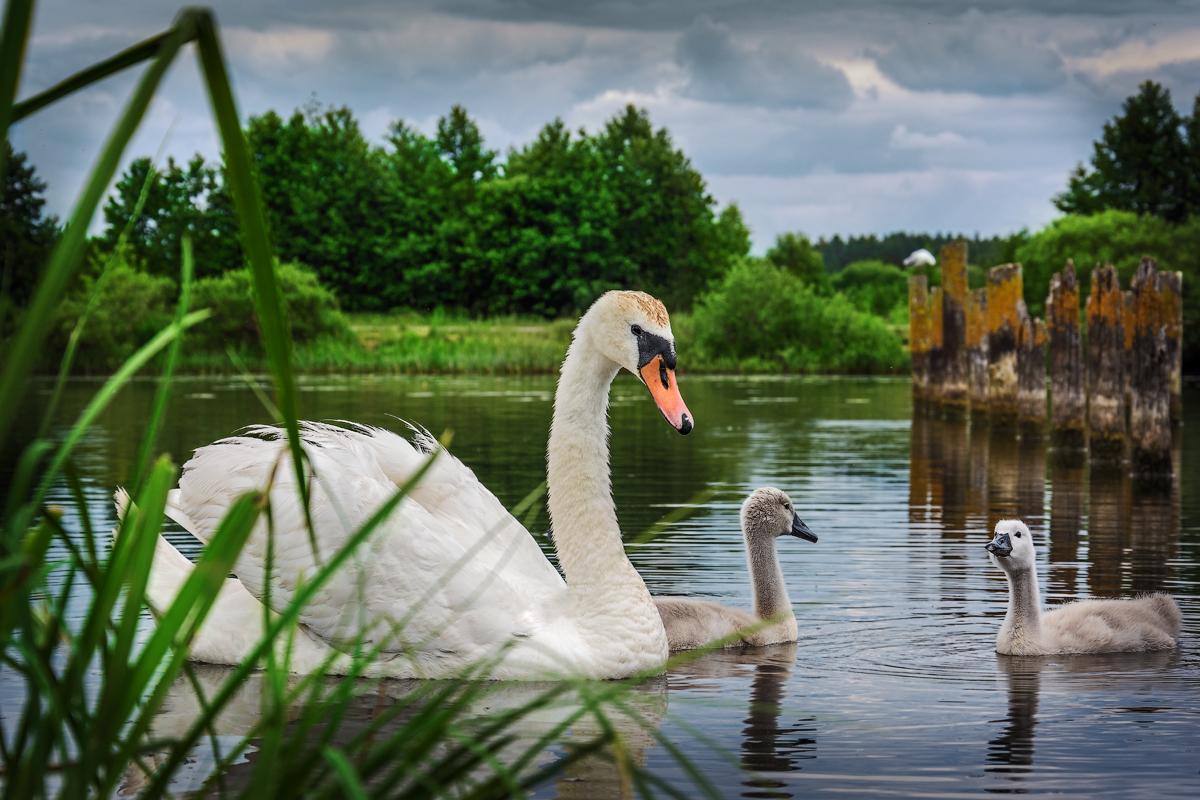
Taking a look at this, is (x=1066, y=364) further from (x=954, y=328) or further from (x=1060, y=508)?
(x=954, y=328)

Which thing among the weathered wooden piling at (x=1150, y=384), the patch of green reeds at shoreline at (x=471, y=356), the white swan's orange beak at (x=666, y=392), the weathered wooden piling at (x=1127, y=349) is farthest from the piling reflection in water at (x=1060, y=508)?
the patch of green reeds at shoreline at (x=471, y=356)

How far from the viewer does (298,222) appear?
63.9 m

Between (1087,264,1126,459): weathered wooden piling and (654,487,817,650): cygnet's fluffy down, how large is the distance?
9.88 metres

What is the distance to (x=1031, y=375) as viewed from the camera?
23.1 metres

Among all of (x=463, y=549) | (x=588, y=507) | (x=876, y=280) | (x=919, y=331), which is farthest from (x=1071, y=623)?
(x=876, y=280)

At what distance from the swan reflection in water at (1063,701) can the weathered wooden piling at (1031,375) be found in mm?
15517

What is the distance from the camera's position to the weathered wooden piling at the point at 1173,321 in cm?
2027

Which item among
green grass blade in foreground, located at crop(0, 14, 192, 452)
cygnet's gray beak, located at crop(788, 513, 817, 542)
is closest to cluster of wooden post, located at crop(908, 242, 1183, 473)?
cygnet's gray beak, located at crop(788, 513, 817, 542)

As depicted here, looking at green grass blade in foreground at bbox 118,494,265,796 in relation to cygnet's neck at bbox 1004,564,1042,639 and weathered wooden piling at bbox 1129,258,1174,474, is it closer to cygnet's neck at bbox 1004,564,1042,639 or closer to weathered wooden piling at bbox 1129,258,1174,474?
cygnet's neck at bbox 1004,564,1042,639

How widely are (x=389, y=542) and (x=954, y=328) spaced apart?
22700 millimetres

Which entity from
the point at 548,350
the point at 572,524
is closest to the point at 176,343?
the point at 572,524

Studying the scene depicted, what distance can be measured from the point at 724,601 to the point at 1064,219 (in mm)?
50024

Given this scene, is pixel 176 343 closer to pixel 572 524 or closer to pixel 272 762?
pixel 272 762

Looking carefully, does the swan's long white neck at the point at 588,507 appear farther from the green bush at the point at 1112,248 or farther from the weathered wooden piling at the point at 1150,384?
the green bush at the point at 1112,248
